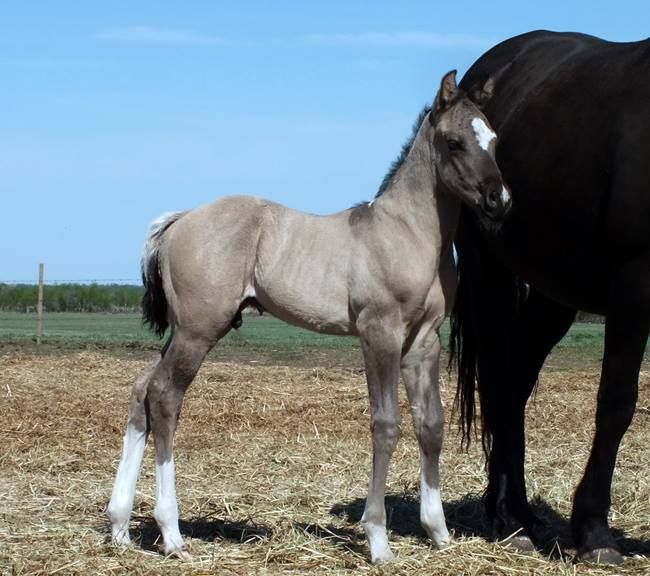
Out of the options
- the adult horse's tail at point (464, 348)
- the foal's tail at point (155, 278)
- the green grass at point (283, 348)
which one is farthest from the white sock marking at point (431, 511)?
the green grass at point (283, 348)

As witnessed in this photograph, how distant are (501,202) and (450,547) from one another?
1.54 metres

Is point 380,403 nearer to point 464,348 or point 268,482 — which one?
point 464,348

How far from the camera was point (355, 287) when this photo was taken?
4711mm

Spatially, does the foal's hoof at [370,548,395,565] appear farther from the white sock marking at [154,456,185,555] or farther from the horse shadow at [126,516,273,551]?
the white sock marking at [154,456,185,555]

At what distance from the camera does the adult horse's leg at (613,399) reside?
A: 449 centimetres

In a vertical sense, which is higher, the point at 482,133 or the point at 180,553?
the point at 482,133

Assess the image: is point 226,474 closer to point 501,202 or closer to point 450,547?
point 450,547

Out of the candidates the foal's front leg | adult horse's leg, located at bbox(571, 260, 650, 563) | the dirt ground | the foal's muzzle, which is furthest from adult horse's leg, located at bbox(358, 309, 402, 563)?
adult horse's leg, located at bbox(571, 260, 650, 563)

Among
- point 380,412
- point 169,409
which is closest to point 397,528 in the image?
point 380,412

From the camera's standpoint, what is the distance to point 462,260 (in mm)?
5664

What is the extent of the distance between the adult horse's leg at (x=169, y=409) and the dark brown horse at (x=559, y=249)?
1528 millimetres

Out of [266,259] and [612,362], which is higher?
[266,259]

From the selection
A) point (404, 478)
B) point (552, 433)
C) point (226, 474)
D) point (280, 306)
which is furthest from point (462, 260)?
point (552, 433)

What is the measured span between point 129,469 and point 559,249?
2172 millimetres
